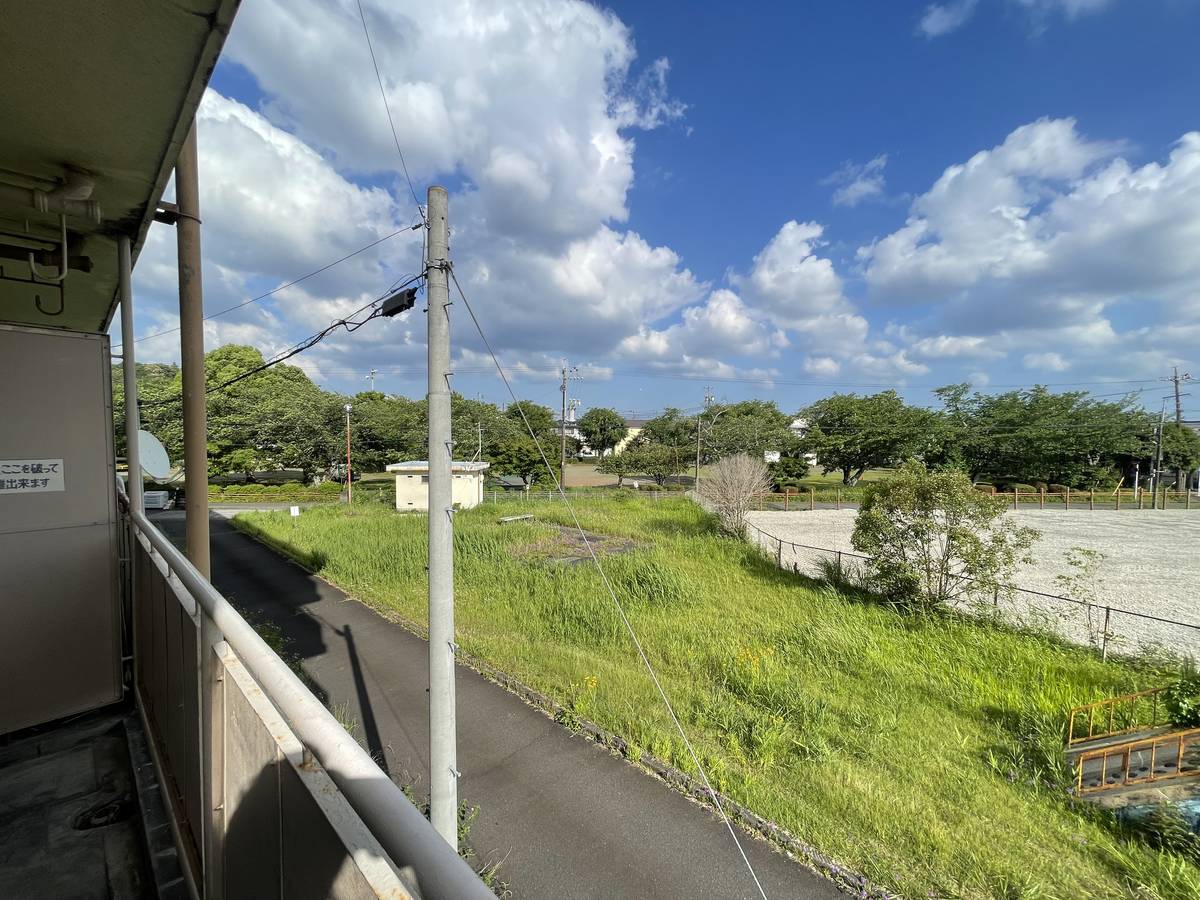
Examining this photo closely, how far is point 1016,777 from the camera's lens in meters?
4.07

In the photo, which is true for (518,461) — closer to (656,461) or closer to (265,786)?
(656,461)

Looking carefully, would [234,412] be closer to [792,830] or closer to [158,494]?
[158,494]

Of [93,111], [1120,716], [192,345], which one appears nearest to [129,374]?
[192,345]

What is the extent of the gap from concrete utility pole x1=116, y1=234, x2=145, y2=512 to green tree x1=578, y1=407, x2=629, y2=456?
5028cm

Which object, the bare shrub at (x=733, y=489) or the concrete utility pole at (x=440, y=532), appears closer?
the concrete utility pole at (x=440, y=532)

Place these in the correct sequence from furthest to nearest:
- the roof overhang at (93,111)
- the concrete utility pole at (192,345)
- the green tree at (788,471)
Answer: the green tree at (788,471) → the concrete utility pole at (192,345) → the roof overhang at (93,111)

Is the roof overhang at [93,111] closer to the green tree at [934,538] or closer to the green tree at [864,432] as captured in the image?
the green tree at [934,538]

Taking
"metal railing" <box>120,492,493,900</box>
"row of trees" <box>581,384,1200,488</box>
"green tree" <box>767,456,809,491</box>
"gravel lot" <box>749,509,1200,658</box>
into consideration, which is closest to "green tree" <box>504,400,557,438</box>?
"row of trees" <box>581,384,1200,488</box>

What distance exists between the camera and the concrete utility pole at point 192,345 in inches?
134

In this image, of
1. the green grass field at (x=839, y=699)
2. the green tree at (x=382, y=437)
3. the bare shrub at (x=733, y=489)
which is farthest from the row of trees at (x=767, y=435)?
the green grass field at (x=839, y=699)

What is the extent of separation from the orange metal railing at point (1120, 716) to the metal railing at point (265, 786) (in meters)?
6.25

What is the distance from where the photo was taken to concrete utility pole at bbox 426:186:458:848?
8.61ft

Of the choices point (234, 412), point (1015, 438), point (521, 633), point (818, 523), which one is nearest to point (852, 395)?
point (1015, 438)

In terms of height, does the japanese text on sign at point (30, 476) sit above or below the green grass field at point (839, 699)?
above
